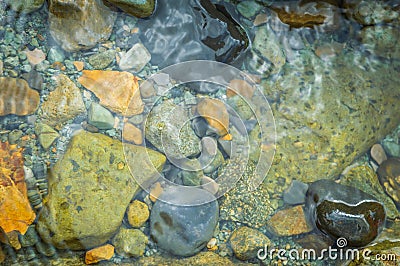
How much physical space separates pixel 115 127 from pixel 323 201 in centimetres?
211

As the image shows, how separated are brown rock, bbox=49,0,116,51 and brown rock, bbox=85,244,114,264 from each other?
6.16 ft

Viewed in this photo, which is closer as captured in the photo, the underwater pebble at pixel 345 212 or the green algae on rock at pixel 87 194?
the green algae on rock at pixel 87 194

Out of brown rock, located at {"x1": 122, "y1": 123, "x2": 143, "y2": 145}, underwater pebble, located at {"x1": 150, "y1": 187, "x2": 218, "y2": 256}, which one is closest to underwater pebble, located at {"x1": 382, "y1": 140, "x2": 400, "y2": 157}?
underwater pebble, located at {"x1": 150, "y1": 187, "x2": 218, "y2": 256}

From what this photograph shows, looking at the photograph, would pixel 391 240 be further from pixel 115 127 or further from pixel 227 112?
pixel 115 127

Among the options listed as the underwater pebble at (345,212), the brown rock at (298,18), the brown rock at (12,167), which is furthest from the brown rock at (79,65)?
the underwater pebble at (345,212)

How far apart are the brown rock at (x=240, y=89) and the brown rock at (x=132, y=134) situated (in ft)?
3.18

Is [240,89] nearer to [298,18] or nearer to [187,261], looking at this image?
[298,18]

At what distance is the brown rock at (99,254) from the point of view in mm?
3391

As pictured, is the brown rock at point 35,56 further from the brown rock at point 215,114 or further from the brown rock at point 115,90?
the brown rock at point 215,114

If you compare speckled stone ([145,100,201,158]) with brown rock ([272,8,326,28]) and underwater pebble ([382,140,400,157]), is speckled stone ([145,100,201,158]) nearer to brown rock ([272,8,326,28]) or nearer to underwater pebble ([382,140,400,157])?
brown rock ([272,8,326,28])

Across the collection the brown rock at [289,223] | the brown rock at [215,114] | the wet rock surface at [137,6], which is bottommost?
the brown rock at [289,223]

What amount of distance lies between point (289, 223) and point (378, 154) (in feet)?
4.03

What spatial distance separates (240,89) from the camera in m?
3.85

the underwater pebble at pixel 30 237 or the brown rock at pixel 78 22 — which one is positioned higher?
the brown rock at pixel 78 22
